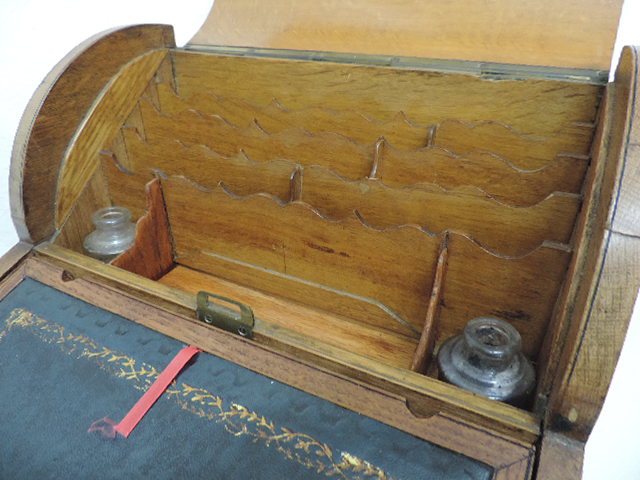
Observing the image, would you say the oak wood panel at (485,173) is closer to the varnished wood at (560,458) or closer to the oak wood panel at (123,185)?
the varnished wood at (560,458)

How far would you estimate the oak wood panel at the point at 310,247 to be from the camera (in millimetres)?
850

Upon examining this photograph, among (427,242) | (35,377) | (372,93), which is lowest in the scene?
(35,377)

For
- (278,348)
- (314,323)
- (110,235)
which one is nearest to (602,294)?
(278,348)

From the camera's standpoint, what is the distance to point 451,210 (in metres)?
0.87

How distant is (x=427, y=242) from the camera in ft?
2.65

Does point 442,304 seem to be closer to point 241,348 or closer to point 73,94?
point 241,348

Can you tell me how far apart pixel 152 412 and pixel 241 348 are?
166 millimetres

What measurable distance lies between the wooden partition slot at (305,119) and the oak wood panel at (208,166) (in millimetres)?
140

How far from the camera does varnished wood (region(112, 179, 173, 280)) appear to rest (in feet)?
3.42

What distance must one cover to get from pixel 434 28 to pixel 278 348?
→ 0.88 meters

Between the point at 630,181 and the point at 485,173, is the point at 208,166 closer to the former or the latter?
the point at 485,173

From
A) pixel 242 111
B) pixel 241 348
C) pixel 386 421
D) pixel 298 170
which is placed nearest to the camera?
pixel 386 421

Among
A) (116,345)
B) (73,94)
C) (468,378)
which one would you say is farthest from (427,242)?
(73,94)

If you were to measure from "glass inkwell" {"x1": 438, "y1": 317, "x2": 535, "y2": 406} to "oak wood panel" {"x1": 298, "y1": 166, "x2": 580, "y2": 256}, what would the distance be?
16 centimetres
